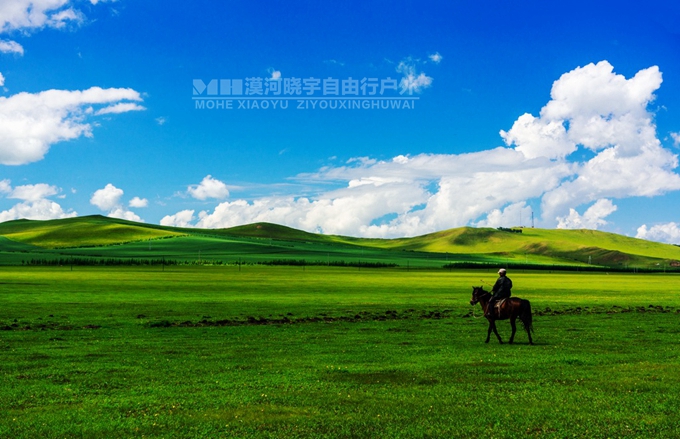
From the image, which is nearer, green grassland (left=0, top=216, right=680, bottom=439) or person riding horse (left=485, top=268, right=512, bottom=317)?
green grassland (left=0, top=216, right=680, bottom=439)

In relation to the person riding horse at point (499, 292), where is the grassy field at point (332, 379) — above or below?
below

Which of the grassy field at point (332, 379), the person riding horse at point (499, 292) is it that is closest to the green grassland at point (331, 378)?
the grassy field at point (332, 379)

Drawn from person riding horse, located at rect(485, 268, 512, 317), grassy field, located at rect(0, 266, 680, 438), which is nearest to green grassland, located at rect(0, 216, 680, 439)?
→ grassy field, located at rect(0, 266, 680, 438)

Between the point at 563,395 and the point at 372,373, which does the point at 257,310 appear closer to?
the point at 372,373

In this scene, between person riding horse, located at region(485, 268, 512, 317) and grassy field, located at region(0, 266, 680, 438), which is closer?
grassy field, located at region(0, 266, 680, 438)

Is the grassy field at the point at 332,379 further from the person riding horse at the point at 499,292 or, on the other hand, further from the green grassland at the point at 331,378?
the person riding horse at the point at 499,292

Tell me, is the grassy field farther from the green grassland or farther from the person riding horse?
the person riding horse

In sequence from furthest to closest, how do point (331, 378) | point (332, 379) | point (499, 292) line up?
point (499, 292) → point (331, 378) → point (332, 379)

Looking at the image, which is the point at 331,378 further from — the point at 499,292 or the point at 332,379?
the point at 499,292

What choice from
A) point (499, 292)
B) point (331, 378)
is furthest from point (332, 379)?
point (499, 292)

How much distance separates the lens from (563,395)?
15.3 metres

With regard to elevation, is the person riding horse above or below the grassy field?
above

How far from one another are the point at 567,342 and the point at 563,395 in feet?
37.3

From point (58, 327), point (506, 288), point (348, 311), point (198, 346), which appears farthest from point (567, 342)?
point (58, 327)
